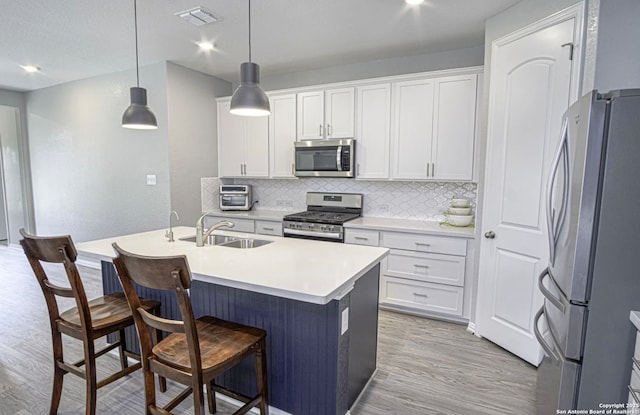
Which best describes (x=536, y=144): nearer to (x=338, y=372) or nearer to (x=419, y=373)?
(x=419, y=373)

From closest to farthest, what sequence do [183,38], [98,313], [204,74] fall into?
[98,313] < [183,38] < [204,74]

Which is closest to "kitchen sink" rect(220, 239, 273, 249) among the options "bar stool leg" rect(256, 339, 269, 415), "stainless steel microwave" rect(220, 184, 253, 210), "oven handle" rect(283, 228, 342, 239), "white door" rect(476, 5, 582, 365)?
"bar stool leg" rect(256, 339, 269, 415)

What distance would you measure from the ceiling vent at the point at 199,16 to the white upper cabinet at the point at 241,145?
1.49 m

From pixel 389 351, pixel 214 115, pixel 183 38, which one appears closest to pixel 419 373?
pixel 389 351

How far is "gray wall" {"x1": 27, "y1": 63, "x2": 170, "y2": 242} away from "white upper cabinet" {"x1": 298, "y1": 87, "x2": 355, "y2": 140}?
1.60m

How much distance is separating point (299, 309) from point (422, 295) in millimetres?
1884

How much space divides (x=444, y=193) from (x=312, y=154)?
152cm

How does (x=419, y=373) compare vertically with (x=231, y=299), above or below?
below

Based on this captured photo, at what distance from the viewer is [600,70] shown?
2.02 m

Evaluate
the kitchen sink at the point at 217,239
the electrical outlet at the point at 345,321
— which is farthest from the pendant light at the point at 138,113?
the electrical outlet at the point at 345,321

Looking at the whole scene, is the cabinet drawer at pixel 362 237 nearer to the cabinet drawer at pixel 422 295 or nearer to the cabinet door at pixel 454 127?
the cabinet drawer at pixel 422 295

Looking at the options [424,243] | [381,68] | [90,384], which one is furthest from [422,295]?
[90,384]

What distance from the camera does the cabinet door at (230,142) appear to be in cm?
444

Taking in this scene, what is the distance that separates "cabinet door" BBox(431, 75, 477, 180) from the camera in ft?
10.4
